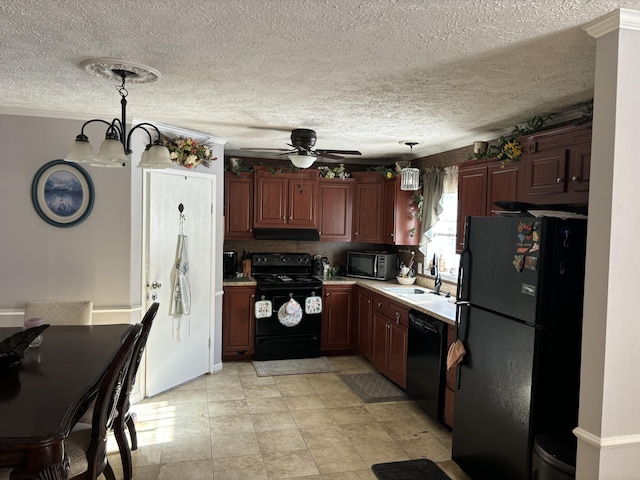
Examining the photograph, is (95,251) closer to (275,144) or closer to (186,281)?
(186,281)

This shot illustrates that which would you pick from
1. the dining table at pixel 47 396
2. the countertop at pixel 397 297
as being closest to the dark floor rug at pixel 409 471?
the countertop at pixel 397 297

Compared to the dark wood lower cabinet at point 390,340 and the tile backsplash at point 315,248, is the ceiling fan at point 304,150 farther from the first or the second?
the tile backsplash at point 315,248

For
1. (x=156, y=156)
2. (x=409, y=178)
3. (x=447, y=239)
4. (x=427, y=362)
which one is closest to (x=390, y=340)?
(x=427, y=362)

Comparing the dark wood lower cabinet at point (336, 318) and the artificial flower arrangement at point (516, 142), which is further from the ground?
the artificial flower arrangement at point (516, 142)

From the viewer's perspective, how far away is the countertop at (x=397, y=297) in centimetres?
378

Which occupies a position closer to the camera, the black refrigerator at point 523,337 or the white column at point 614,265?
the white column at point 614,265

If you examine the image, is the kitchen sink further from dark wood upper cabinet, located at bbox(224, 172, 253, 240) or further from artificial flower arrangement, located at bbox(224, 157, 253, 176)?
artificial flower arrangement, located at bbox(224, 157, 253, 176)

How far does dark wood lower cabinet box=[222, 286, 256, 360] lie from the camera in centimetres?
528

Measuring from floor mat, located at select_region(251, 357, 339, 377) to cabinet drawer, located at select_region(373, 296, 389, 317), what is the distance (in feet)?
2.70

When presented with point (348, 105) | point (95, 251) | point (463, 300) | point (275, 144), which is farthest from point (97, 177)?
point (463, 300)

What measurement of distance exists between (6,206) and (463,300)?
11.7ft

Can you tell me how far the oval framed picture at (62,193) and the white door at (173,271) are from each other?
1.62 ft

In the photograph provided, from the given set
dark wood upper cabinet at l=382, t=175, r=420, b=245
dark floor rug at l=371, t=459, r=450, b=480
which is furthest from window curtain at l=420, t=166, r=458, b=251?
dark floor rug at l=371, t=459, r=450, b=480

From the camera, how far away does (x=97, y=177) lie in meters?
3.90
